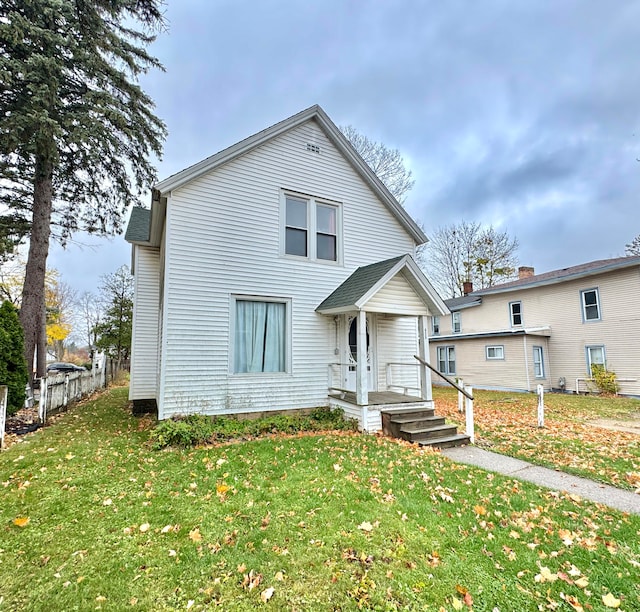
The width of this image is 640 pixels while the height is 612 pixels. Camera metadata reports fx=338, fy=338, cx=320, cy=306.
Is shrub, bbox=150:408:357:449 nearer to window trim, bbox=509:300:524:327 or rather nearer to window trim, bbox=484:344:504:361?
window trim, bbox=484:344:504:361

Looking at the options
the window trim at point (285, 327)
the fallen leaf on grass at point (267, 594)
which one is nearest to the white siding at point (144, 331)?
the window trim at point (285, 327)

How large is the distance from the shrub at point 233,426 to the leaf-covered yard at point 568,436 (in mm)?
3485

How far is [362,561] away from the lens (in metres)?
3.10

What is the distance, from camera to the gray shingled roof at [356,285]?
7.98 metres

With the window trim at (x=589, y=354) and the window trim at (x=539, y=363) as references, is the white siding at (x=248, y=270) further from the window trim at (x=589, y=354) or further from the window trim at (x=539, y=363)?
the window trim at (x=589, y=354)

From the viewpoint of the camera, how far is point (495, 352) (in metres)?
19.7

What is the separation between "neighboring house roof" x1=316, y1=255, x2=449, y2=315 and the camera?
7816mm

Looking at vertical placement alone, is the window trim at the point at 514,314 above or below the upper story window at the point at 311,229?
below

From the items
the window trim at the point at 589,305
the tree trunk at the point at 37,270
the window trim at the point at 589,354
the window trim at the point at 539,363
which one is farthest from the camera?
the window trim at the point at 539,363

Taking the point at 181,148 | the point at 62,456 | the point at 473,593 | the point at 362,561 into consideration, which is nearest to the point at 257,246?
the point at 62,456

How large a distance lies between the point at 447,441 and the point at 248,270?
5.95 meters

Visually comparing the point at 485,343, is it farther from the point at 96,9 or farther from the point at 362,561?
the point at 96,9

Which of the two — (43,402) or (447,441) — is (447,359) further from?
(43,402)

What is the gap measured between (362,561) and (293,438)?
4.31 metres
